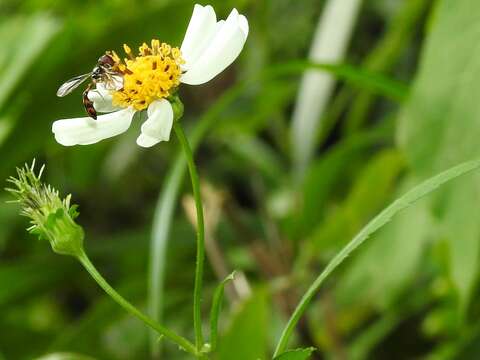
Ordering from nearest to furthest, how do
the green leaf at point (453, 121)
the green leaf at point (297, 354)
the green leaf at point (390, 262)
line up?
the green leaf at point (297, 354) < the green leaf at point (453, 121) < the green leaf at point (390, 262)

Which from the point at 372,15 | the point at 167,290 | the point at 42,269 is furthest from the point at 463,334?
the point at 372,15

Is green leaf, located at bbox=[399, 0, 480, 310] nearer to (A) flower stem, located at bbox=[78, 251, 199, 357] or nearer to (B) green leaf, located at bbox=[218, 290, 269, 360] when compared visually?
(B) green leaf, located at bbox=[218, 290, 269, 360]

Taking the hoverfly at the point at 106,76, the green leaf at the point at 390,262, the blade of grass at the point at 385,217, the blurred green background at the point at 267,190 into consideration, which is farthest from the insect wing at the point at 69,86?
the green leaf at the point at 390,262

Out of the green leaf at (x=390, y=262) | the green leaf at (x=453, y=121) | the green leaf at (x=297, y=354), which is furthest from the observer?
the green leaf at (x=390, y=262)

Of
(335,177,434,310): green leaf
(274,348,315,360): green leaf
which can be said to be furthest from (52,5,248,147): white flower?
(335,177,434,310): green leaf

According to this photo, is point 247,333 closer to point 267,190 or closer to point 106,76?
point 106,76

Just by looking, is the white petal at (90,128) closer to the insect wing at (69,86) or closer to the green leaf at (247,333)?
the insect wing at (69,86)
